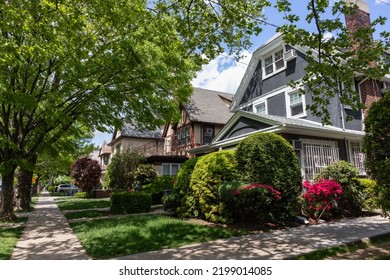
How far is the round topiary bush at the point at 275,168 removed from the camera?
862 centimetres

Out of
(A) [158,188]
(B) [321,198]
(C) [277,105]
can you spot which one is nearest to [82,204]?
(A) [158,188]

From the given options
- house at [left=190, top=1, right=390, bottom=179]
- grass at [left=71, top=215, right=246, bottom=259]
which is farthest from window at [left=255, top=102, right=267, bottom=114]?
grass at [left=71, top=215, right=246, bottom=259]

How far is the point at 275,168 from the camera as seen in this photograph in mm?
8711

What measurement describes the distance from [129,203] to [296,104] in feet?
35.8

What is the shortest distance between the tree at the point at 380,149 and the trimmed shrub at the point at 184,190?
6028mm

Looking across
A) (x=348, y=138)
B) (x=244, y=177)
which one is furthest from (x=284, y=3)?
(x=348, y=138)

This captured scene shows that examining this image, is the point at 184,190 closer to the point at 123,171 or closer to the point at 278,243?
the point at 278,243

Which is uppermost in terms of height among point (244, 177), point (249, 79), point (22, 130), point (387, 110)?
point (249, 79)

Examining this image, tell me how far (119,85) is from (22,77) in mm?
3726

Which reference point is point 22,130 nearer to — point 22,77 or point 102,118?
point 22,77

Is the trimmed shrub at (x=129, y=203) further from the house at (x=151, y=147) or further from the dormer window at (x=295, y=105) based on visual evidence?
the dormer window at (x=295, y=105)

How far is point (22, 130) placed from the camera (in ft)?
37.8

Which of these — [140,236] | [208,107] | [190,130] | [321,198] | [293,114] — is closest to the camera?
[140,236]

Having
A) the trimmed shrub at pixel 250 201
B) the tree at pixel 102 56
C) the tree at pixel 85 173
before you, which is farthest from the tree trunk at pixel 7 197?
the tree at pixel 85 173
